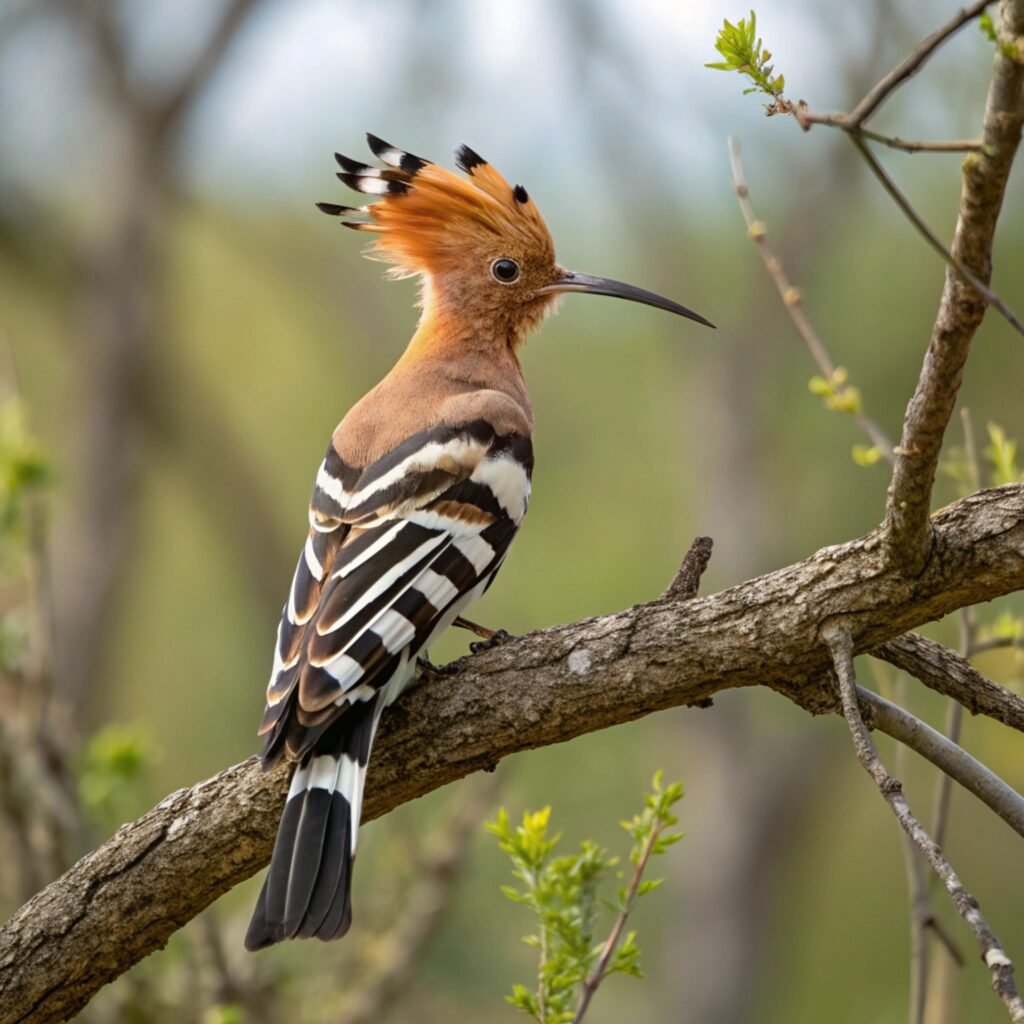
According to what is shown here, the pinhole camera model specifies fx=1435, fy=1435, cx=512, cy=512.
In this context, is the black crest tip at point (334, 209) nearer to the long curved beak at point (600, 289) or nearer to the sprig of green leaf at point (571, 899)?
the long curved beak at point (600, 289)

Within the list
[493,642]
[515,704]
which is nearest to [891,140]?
[515,704]

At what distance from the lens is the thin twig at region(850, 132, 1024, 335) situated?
1.31 meters

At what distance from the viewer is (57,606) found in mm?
7793

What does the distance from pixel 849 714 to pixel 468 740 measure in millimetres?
606

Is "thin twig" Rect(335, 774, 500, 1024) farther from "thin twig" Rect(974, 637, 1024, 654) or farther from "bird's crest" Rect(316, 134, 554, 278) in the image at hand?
"thin twig" Rect(974, 637, 1024, 654)

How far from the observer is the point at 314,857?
80.5 inches

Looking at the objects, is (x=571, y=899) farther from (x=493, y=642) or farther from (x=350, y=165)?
(x=350, y=165)

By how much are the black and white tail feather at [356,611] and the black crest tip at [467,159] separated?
81cm

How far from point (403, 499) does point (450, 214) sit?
0.99 metres

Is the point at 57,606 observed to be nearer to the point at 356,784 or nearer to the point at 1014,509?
the point at 356,784

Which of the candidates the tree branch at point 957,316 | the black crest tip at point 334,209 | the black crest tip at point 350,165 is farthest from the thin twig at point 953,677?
the black crest tip at point 350,165

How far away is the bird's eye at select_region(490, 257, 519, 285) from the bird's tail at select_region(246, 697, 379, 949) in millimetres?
1415

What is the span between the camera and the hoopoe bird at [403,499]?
208cm

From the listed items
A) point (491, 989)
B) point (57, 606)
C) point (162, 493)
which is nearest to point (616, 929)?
point (491, 989)
